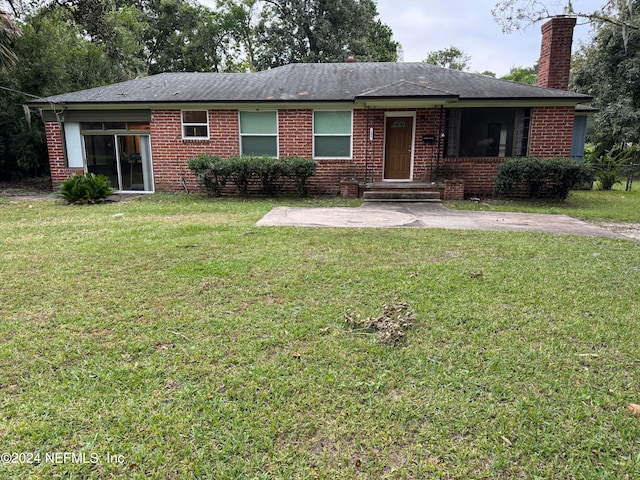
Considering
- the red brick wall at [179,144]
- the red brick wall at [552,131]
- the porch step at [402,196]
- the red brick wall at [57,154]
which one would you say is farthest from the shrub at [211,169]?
the red brick wall at [552,131]

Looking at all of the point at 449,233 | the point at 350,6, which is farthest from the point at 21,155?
the point at 350,6

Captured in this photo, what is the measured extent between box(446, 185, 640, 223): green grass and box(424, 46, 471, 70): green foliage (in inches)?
1680

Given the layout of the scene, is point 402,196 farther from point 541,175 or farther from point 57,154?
point 57,154

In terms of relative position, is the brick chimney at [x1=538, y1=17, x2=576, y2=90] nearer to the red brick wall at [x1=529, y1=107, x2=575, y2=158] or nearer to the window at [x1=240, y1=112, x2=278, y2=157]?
the red brick wall at [x1=529, y1=107, x2=575, y2=158]

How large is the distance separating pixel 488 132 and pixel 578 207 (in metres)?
3.50

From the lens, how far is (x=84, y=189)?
33.7ft

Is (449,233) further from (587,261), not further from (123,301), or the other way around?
(123,301)

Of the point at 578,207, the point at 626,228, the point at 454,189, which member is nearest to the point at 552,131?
the point at 578,207

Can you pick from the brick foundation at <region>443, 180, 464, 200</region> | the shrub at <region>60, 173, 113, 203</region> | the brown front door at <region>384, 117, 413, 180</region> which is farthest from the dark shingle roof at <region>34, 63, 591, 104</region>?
the shrub at <region>60, 173, 113, 203</region>

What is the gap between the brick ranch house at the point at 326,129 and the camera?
11.8m

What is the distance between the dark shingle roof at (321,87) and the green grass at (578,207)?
2.86 metres

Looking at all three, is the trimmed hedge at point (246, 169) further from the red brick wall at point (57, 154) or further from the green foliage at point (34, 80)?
the green foliage at point (34, 80)

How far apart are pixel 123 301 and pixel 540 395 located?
3503mm

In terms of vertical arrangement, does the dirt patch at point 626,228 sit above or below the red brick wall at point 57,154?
below
